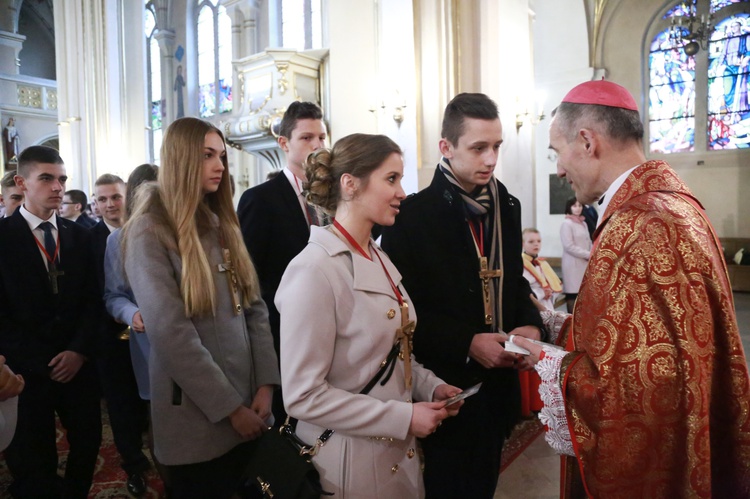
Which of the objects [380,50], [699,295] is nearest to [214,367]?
[699,295]

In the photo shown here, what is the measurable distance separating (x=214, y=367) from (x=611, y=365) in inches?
50.3

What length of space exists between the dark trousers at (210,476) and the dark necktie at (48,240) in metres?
1.40

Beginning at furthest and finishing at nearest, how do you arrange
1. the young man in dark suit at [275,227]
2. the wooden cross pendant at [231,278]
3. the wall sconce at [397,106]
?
the wall sconce at [397,106] < the young man in dark suit at [275,227] < the wooden cross pendant at [231,278]

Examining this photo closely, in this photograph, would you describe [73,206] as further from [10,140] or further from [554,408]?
[10,140]

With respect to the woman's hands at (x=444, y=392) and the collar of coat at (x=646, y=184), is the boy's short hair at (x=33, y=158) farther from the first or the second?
the collar of coat at (x=646, y=184)

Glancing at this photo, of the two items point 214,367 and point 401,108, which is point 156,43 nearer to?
point 401,108

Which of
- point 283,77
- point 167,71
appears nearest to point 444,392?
point 283,77

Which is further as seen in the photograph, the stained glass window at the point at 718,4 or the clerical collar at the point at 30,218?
the stained glass window at the point at 718,4

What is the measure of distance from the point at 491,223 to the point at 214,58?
15773 mm

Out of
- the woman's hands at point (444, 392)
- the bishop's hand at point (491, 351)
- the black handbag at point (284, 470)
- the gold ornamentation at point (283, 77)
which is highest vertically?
the gold ornamentation at point (283, 77)

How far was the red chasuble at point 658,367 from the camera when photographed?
3.97 ft

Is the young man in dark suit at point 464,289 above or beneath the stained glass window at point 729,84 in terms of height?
beneath

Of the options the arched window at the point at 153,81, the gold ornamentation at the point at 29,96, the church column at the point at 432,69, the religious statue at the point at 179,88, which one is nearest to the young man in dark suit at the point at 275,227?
the church column at the point at 432,69

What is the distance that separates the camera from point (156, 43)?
57.4 feet
